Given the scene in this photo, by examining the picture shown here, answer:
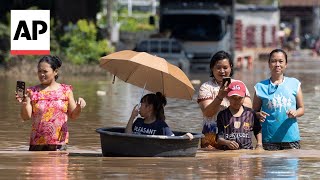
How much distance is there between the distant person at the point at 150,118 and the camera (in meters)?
12.5

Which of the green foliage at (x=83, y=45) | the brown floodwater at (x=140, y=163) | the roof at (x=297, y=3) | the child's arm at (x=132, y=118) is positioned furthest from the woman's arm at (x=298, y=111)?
the roof at (x=297, y=3)

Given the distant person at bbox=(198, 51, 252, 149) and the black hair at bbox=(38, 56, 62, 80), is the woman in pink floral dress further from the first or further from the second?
the distant person at bbox=(198, 51, 252, 149)

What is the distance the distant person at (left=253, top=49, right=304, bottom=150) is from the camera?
1291 centimetres

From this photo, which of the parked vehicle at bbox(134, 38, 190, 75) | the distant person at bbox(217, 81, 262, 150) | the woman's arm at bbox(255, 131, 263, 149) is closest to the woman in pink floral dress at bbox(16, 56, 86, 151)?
the distant person at bbox(217, 81, 262, 150)

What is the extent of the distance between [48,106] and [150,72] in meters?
1.42

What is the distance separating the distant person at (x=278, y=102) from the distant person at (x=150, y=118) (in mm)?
1095

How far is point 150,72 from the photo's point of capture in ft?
→ 43.9

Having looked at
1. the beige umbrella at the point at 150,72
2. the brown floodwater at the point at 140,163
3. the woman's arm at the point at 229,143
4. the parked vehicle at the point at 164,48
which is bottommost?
the parked vehicle at the point at 164,48

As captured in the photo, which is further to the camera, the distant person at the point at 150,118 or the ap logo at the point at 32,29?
the ap logo at the point at 32,29

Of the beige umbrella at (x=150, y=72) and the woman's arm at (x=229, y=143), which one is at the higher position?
the beige umbrella at (x=150, y=72)

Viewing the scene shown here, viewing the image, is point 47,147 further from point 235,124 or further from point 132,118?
point 235,124

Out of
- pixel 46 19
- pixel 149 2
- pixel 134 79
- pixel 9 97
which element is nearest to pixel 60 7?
pixel 9 97

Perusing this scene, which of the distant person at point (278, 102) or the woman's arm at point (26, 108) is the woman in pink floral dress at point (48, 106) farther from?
the distant person at point (278, 102)

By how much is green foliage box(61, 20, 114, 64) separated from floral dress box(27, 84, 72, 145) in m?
26.9
